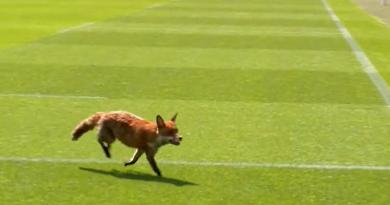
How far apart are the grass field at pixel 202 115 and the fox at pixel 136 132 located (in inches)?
9.3

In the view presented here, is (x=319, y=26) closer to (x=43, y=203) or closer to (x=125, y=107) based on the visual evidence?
(x=125, y=107)

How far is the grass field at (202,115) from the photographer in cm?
727

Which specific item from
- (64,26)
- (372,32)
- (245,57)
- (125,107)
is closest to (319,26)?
(372,32)

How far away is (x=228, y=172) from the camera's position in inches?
310

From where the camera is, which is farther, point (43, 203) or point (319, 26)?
point (319, 26)

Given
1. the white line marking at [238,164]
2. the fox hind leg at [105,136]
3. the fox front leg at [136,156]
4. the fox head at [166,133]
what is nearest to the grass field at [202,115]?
the white line marking at [238,164]

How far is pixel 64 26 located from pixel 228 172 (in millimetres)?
20495

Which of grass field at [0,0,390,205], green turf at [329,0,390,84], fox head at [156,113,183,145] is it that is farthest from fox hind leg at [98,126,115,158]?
green turf at [329,0,390,84]

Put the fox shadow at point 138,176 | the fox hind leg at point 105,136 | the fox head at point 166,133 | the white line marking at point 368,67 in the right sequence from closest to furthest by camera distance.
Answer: the fox head at point 166,133 < the fox shadow at point 138,176 < the fox hind leg at point 105,136 < the white line marking at point 368,67

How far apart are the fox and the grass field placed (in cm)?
24

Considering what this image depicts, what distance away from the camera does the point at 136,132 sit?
7.36 m

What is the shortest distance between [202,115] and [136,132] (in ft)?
12.4

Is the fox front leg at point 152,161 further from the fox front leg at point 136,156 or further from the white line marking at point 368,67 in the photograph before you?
the white line marking at point 368,67

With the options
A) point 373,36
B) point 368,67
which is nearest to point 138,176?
point 368,67
